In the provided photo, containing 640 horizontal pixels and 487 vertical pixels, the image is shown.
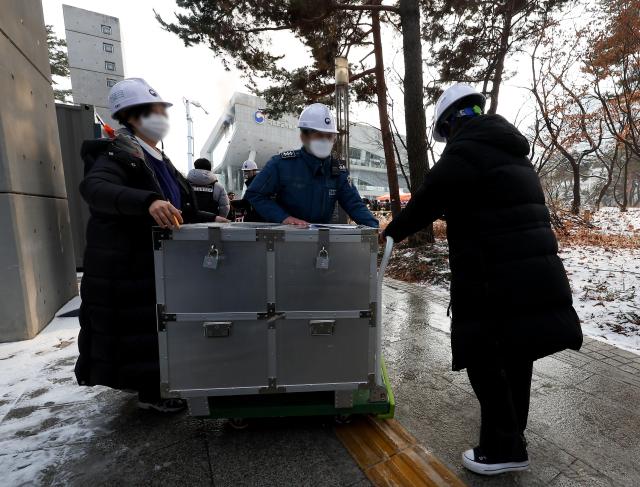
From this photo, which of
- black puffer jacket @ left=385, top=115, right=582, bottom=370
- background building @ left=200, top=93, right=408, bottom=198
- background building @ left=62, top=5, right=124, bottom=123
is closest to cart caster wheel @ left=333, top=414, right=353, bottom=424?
black puffer jacket @ left=385, top=115, right=582, bottom=370

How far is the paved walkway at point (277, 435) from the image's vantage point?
1.73 m

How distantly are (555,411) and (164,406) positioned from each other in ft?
8.71

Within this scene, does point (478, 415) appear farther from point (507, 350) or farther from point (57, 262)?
point (57, 262)

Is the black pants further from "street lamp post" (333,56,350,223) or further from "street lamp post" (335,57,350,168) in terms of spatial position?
"street lamp post" (335,57,350,168)

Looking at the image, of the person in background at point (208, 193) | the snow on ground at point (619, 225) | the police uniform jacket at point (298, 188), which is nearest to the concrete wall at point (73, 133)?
the person in background at point (208, 193)

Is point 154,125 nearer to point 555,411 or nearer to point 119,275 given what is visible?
point 119,275

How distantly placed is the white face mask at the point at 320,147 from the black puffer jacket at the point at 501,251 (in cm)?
96

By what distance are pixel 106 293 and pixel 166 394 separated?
2.12 ft

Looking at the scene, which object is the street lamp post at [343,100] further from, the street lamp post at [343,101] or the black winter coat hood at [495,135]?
the black winter coat hood at [495,135]

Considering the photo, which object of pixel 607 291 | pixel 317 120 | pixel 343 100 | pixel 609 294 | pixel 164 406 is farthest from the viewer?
pixel 343 100

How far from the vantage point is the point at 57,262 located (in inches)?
161

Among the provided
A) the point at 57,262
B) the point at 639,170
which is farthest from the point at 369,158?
the point at 57,262

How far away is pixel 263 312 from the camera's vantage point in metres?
1.75

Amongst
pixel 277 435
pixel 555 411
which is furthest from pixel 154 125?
pixel 555 411
